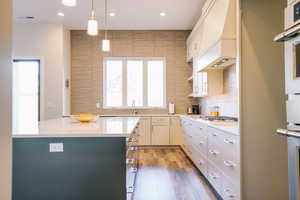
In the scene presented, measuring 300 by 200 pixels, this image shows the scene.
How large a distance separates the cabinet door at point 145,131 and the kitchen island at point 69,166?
377cm

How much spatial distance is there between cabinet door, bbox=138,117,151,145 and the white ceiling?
7.72ft

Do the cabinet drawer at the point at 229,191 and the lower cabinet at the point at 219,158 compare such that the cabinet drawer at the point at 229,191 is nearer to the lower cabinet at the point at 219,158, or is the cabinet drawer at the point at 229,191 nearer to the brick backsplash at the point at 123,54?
the lower cabinet at the point at 219,158

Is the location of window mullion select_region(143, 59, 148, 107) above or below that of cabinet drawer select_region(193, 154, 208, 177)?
above

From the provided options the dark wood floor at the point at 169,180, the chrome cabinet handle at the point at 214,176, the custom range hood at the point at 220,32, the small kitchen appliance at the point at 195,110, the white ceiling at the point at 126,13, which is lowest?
the dark wood floor at the point at 169,180

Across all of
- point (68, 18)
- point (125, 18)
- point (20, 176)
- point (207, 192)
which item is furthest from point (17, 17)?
point (207, 192)

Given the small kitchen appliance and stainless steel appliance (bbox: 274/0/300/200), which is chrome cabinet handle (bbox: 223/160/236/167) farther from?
the small kitchen appliance

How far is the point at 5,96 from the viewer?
946 millimetres

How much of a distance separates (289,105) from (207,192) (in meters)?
2.11

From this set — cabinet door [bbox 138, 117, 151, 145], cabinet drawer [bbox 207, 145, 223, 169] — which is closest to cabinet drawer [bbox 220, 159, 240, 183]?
cabinet drawer [bbox 207, 145, 223, 169]

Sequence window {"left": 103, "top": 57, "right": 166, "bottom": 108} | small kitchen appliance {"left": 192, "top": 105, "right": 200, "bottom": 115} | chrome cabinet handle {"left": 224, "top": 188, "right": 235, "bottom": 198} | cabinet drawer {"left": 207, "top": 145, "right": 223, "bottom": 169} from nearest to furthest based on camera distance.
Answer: chrome cabinet handle {"left": 224, "top": 188, "right": 235, "bottom": 198}
cabinet drawer {"left": 207, "top": 145, "right": 223, "bottom": 169}
small kitchen appliance {"left": 192, "top": 105, "right": 200, "bottom": 115}
window {"left": 103, "top": 57, "right": 166, "bottom": 108}

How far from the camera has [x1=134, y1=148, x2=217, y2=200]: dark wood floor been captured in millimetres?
2949

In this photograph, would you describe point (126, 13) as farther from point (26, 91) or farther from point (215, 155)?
point (215, 155)

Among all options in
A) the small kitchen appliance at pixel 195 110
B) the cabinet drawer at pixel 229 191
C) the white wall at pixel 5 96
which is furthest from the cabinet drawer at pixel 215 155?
the small kitchen appliance at pixel 195 110

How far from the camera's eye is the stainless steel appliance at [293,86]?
1208mm
